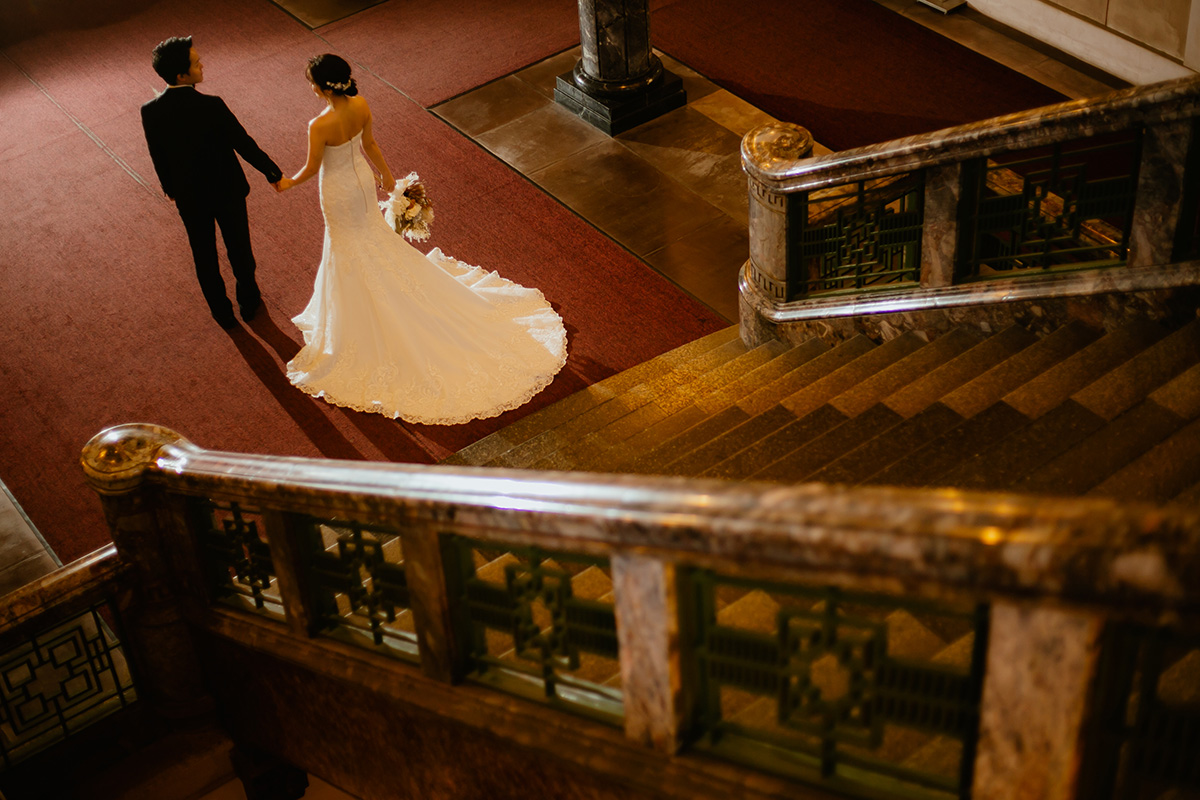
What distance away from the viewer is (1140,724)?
1.82 metres

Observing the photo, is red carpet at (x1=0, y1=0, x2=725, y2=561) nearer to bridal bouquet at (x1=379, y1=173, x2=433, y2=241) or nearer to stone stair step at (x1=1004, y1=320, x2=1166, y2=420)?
bridal bouquet at (x1=379, y1=173, x2=433, y2=241)

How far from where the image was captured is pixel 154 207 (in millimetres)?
8227

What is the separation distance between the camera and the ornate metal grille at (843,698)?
2.01m

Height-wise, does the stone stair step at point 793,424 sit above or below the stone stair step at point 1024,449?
below

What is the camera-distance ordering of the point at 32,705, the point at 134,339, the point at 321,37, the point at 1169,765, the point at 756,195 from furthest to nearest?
1. the point at 321,37
2. the point at 134,339
3. the point at 756,195
4. the point at 32,705
5. the point at 1169,765

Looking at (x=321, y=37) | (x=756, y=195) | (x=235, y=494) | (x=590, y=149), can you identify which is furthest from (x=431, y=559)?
(x=321, y=37)

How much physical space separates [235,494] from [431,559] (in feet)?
2.84

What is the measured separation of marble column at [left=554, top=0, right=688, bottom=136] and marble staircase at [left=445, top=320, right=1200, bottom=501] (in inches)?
124

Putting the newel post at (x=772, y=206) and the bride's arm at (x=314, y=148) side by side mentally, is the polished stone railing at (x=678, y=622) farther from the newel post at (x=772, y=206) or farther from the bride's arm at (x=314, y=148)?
the bride's arm at (x=314, y=148)

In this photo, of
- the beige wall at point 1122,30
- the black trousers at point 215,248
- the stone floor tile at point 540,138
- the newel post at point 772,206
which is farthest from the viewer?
the stone floor tile at point 540,138

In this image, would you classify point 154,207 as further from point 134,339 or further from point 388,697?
point 388,697

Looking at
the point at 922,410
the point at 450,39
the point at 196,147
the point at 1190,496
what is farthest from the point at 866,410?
the point at 450,39

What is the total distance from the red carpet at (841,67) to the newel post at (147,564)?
5.89m

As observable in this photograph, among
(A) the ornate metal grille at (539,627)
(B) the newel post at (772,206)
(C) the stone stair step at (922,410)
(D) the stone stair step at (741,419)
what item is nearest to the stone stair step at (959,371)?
(C) the stone stair step at (922,410)
